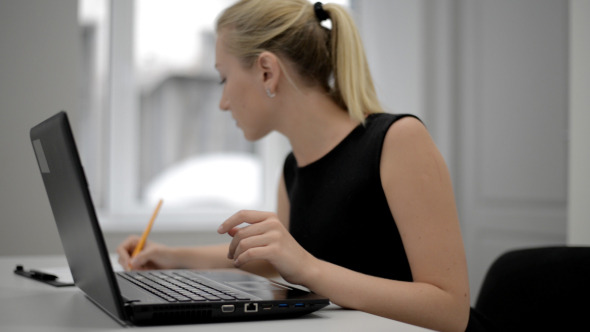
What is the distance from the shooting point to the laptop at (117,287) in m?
0.62

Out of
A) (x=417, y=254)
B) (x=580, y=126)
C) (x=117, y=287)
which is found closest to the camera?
(x=117, y=287)

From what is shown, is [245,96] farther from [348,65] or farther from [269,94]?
[348,65]

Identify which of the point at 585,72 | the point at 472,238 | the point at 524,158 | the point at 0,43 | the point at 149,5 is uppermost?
the point at 149,5

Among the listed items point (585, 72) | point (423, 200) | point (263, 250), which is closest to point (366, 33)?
point (585, 72)

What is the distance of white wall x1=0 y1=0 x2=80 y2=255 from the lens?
6.62 ft

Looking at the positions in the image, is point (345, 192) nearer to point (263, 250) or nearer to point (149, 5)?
point (263, 250)

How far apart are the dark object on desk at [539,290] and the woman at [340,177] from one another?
0.58ft

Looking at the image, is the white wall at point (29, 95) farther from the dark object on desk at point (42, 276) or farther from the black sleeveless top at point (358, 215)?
the black sleeveless top at point (358, 215)

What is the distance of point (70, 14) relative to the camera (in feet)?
6.96

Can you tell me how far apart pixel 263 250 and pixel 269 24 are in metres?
0.58

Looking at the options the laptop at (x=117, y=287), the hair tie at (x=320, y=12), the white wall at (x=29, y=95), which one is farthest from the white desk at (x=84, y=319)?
the white wall at (x=29, y=95)

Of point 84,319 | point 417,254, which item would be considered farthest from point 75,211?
point 417,254

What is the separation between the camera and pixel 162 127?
2871 mm

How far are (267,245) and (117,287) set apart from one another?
0.22 meters
